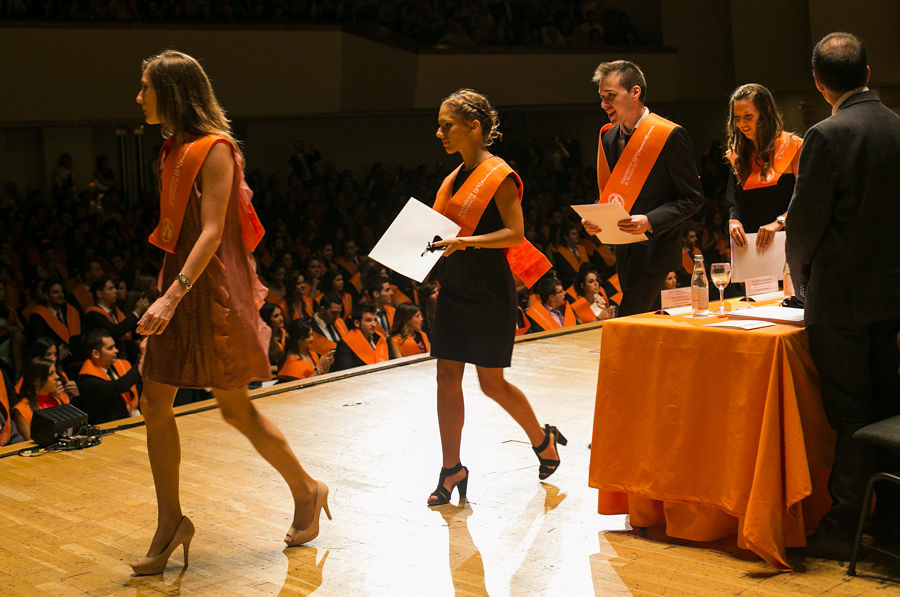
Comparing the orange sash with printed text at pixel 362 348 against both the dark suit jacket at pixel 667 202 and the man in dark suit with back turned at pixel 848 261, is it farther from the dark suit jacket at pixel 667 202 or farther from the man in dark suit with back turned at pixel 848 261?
the man in dark suit with back turned at pixel 848 261

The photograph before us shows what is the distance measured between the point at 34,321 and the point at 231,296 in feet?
16.8

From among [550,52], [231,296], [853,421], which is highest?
[550,52]

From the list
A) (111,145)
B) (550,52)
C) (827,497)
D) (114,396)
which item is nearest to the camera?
(827,497)

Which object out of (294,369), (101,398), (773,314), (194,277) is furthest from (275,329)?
(773,314)

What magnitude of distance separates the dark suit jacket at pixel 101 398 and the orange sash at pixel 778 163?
3.74 m

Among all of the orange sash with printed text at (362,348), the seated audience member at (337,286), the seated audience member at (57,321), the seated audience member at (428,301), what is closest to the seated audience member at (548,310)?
the seated audience member at (428,301)

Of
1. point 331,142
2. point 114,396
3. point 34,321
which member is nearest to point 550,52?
point 331,142

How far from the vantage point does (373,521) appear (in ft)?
12.2

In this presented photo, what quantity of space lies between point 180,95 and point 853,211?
2.07 meters

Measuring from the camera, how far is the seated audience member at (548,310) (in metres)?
8.45

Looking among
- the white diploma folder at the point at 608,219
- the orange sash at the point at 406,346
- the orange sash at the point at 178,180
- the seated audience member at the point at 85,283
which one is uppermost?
the orange sash at the point at 178,180

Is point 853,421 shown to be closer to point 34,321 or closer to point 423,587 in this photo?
point 423,587

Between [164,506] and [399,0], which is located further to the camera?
[399,0]

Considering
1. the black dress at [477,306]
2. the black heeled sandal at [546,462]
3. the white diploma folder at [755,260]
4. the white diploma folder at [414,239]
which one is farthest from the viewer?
the black heeled sandal at [546,462]
